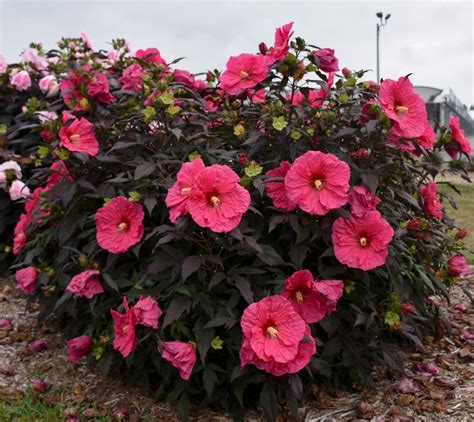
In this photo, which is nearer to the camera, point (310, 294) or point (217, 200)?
point (217, 200)

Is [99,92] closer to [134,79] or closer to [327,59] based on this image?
[134,79]

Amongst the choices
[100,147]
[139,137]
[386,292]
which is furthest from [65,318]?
[386,292]

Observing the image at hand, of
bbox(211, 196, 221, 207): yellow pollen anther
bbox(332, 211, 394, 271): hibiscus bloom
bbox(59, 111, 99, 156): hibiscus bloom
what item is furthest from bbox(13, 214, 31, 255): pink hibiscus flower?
bbox(332, 211, 394, 271): hibiscus bloom

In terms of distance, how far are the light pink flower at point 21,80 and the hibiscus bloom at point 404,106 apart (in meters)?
2.68

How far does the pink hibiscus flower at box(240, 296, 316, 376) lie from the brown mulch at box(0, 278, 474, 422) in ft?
1.24

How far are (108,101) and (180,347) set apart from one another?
1.30m

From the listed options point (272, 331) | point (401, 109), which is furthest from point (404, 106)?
point (272, 331)

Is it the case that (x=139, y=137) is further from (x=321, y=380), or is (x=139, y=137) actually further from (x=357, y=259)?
(x=321, y=380)

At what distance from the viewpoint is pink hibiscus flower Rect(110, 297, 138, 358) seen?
2082mm

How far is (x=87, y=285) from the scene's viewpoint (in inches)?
91.7

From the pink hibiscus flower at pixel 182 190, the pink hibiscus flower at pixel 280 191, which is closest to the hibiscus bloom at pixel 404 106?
the pink hibiscus flower at pixel 280 191

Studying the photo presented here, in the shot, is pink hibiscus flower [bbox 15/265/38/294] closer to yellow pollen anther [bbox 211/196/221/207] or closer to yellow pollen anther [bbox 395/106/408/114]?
yellow pollen anther [bbox 211/196/221/207]

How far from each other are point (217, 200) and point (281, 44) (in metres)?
0.75

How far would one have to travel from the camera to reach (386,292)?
240 cm
